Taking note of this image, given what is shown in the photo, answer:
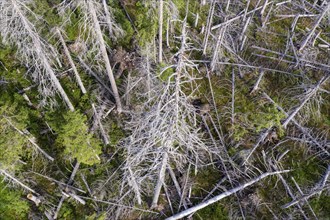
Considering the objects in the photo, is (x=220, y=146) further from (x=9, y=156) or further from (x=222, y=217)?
(x=9, y=156)

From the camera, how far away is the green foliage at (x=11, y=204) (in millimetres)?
9523

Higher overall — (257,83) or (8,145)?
(8,145)

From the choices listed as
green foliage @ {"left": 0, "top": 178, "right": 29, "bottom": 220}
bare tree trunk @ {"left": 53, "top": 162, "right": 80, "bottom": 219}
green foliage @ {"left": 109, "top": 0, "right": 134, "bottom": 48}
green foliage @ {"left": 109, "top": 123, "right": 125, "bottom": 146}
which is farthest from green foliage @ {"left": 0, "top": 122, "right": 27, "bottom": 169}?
green foliage @ {"left": 109, "top": 0, "right": 134, "bottom": 48}

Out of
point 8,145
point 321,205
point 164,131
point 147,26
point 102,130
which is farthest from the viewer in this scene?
point 147,26

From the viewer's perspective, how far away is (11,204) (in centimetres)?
953

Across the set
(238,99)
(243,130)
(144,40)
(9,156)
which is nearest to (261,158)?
(243,130)

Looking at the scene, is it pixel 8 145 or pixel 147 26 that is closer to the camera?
pixel 8 145

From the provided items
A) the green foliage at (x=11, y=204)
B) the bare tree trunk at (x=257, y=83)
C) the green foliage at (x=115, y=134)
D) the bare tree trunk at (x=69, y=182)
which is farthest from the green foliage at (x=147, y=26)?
the green foliage at (x=11, y=204)

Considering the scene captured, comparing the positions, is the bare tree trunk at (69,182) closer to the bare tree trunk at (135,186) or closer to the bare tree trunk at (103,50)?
the bare tree trunk at (135,186)

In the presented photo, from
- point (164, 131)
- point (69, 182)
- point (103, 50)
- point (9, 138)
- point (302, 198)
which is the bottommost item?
point (302, 198)

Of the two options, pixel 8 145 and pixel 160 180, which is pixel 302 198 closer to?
pixel 160 180

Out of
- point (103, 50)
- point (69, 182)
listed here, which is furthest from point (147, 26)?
point (69, 182)

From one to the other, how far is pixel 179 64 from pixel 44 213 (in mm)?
6576

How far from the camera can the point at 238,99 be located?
12.2 m
